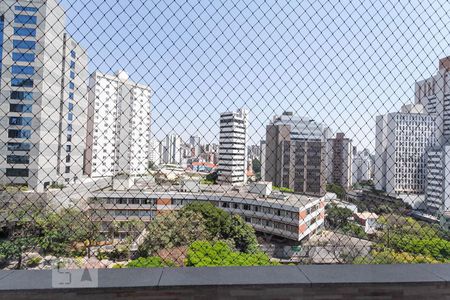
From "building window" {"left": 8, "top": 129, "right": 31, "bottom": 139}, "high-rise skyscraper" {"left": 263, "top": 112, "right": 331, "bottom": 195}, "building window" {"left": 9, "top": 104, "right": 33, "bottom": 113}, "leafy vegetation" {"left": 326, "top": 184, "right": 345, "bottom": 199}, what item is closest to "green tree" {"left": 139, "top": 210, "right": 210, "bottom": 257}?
"high-rise skyscraper" {"left": 263, "top": 112, "right": 331, "bottom": 195}

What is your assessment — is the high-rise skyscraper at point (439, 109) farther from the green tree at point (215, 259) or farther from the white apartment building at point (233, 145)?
the green tree at point (215, 259)

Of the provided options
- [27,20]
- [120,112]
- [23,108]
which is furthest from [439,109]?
[23,108]

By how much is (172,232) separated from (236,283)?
5959mm

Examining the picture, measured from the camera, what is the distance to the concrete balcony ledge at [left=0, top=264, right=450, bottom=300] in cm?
91

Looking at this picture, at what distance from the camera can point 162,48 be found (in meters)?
1.34

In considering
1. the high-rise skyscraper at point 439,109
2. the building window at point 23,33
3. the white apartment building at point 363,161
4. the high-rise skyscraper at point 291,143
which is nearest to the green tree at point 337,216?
the high-rise skyscraper at point 439,109

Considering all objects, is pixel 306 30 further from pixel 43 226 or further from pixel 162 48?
pixel 43 226

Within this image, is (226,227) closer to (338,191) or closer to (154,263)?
(154,263)

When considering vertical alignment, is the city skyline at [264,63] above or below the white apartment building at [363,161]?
above

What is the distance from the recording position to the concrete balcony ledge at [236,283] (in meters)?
0.91

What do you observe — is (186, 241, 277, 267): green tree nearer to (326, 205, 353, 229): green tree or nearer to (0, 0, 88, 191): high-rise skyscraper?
(0, 0, 88, 191): high-rise skyscraper

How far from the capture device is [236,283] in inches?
38.0

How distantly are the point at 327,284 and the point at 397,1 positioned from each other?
1.48 metres

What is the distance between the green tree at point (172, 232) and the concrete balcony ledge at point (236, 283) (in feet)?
15.8
